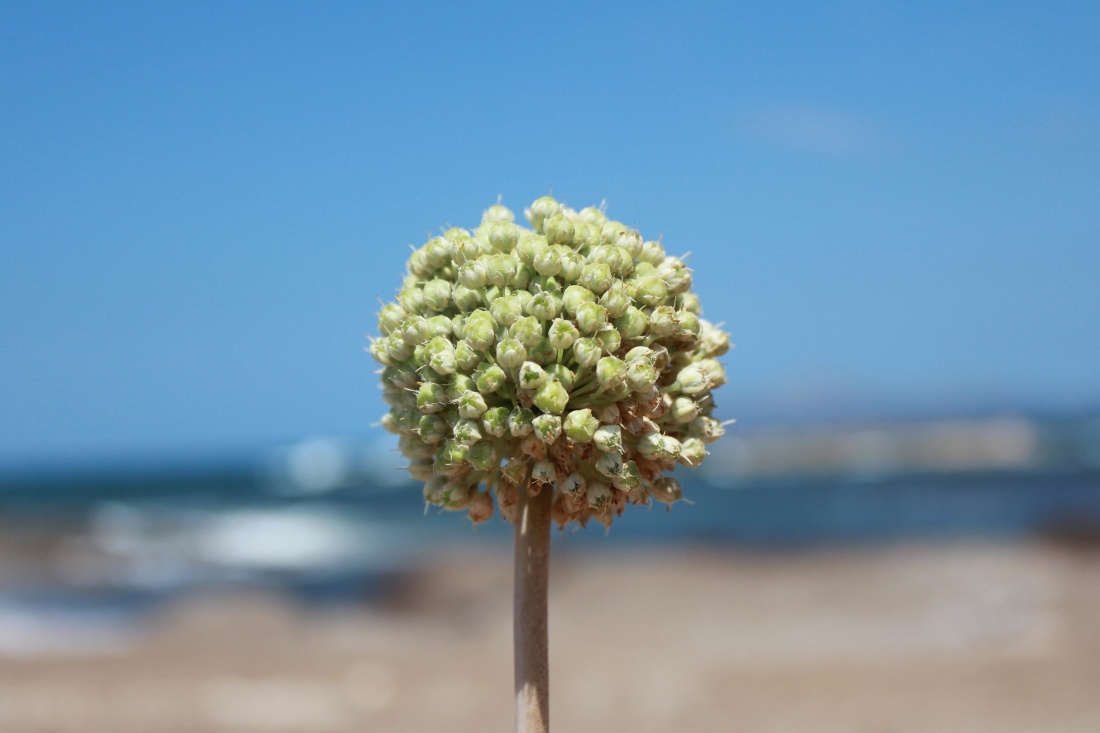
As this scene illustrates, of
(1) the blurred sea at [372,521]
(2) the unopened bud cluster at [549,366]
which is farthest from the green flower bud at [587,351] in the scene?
(1) the blurred sea at [372,521]

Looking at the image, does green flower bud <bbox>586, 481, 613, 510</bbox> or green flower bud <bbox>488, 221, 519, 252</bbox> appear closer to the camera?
green flower bud <bbox>586, 481, 613, 510</bbox>

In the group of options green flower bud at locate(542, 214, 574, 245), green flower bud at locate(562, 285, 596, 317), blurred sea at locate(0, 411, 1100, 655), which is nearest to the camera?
green flower bud at locate(562, 285, 596, 317)

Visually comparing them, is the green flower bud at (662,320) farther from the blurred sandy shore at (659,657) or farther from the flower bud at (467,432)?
the blurred sandy shore at (659,657)

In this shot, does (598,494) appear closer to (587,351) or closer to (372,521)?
(587,351)

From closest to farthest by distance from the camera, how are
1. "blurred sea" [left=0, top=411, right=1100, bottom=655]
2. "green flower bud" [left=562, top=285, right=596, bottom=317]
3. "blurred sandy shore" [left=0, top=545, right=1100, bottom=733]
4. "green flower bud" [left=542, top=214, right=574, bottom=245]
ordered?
"green flower bud" [left=562, top=285, right=596, bottom=317] < "green flower bud" [left=542, top=214, right=574, bottom=245] < "blurred sandy shore" [left=0, top=545, right=1100, bottom=733] < "blurred sea" [left=0, top=411, right=1100, bottom=655]

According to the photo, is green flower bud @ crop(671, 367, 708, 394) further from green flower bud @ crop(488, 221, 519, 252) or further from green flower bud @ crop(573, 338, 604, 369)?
green flower bud @ crop(488, 221, 519, 252)

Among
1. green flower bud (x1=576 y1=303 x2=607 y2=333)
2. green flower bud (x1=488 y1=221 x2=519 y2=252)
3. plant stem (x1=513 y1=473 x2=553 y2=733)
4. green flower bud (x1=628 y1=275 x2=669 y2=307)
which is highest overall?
green flower bud (x1=488 y1=221 x2=519 y2=252)

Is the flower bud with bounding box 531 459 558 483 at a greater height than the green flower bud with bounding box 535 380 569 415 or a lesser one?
lesser

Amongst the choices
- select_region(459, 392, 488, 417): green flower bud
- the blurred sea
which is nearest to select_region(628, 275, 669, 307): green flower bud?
select_region(459, 392, 488, 417): green flower bud
